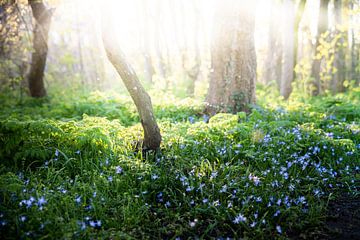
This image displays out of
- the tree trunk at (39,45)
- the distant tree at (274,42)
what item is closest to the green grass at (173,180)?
the tree trunk at (39,45)

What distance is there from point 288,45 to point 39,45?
30.2 feet

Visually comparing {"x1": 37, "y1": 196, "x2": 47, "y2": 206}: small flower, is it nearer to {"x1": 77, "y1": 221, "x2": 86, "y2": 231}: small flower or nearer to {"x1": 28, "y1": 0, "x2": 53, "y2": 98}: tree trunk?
{"x1": 77, "y1": 221, "x2": 86, "y2": 231}: small flower

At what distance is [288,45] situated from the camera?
11.6 metres

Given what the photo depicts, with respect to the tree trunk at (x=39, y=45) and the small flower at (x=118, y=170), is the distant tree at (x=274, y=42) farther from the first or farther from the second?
the small flower at (x=118, y=170)

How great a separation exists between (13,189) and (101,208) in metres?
0.85

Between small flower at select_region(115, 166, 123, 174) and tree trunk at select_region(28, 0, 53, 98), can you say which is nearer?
small flower at select_region(115, 166, 123, 174)

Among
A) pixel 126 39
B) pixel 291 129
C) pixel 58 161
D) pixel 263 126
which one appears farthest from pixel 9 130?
pixel 126 39

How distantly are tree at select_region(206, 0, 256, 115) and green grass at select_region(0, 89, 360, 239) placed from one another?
5.84 ft

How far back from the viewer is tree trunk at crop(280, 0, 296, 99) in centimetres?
1130

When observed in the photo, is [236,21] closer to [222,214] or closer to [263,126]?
[263,126]

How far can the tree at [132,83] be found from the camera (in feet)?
12.5

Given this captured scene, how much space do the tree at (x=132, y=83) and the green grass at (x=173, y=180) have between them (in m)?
0.25

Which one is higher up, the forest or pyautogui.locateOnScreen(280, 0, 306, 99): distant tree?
pyautogui.locateOnScreen(280, 0, 306, 99): distant tree

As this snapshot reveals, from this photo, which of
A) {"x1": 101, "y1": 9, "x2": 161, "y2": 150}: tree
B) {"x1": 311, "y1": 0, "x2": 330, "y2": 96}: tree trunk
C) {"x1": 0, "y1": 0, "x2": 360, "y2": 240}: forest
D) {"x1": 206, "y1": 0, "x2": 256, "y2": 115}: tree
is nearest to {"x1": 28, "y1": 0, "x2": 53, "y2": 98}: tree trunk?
{"x1": 206, "y1": 0, "x2": 256, "y2": 115}: tree
